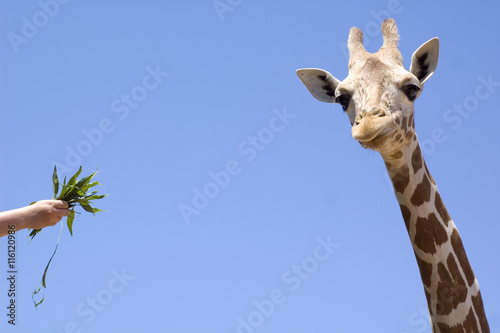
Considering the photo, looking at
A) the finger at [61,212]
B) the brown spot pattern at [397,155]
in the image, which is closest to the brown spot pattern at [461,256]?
the brown spot pattern at [397,155]

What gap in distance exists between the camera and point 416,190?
24.6ft

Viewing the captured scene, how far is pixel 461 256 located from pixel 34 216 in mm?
5299

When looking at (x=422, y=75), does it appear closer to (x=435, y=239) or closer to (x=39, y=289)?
(x=435, y=239)

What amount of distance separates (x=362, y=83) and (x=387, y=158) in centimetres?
92

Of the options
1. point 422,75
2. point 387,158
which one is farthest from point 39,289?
point 422,75

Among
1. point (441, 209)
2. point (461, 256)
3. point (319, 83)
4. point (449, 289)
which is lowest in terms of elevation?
point (449, 289)

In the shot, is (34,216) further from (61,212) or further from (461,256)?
(461,256)

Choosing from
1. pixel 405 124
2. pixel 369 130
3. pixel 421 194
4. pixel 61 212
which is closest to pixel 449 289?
pixel 421 194

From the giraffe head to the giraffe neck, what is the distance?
0.35m

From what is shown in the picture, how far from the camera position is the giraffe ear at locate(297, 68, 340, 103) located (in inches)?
343

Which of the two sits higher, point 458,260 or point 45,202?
point 45,202

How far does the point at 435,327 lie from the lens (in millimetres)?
7301

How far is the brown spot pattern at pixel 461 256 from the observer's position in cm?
747

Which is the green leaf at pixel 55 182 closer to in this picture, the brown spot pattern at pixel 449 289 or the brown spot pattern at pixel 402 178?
the brown spot pattern at pixel 402 178
